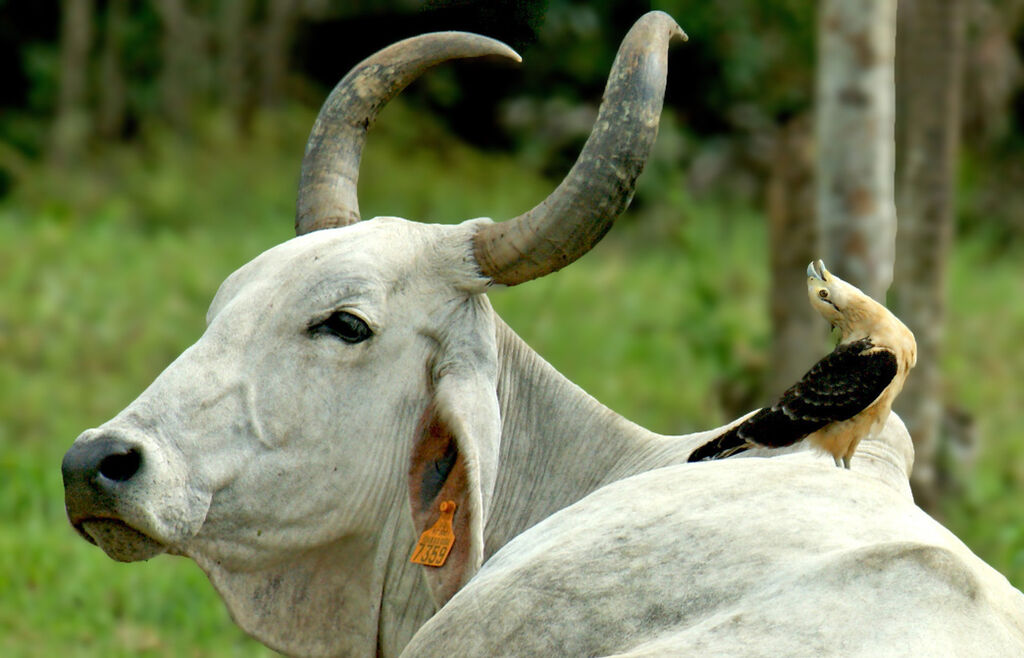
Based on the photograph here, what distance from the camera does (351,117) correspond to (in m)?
3.93

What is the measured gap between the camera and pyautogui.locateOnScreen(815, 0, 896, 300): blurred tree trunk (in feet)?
21.9

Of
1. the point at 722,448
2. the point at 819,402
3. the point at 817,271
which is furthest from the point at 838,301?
the point at 722,448

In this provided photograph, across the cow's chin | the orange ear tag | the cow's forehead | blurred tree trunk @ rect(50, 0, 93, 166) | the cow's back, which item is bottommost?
the cow's back

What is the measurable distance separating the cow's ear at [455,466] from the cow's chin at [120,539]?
1.99 ft

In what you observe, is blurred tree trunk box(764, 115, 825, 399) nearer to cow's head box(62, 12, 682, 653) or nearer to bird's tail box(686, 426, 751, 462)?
bird's tail box(686, 426, 751, 462)

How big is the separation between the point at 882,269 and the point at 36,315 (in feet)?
18.7

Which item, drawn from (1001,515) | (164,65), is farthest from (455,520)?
(164,65)

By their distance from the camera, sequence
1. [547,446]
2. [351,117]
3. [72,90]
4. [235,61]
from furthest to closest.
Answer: [235,61]
[72,90]
[351,117]
[547,446]

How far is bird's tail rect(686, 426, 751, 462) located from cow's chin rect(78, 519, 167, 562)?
49.9 inches

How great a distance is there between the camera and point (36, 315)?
9.55 m

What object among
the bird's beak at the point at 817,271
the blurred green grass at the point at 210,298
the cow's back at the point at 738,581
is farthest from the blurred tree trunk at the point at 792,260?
the cow's back at the point at 738,581

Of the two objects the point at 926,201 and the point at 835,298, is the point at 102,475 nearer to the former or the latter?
the point at 835,298

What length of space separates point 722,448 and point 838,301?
62 centimetres

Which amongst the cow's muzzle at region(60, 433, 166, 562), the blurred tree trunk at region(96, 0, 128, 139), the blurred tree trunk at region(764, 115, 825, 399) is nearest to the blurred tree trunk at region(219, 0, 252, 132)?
→ the blurred tree trunk at region(96, 0, 128, 139)
